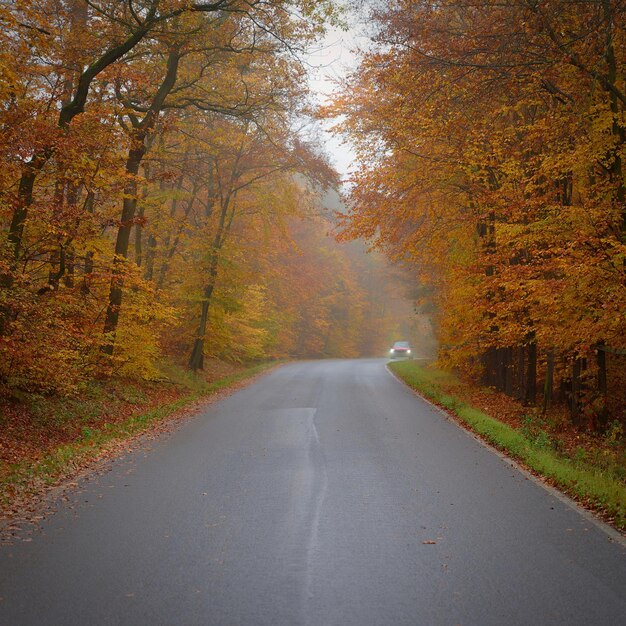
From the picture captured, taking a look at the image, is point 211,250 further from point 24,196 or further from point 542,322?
point 542,322

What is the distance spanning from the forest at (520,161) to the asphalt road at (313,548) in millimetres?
4286

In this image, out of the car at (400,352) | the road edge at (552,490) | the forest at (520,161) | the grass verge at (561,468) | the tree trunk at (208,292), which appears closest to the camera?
the road edge at (552,490)

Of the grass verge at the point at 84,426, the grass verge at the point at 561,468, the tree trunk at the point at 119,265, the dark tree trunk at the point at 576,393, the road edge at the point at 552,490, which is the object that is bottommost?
the grass verge at the point at 84,426

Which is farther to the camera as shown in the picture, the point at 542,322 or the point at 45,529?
the point at 542,322

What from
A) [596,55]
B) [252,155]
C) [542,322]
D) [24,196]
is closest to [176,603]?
[24,196]

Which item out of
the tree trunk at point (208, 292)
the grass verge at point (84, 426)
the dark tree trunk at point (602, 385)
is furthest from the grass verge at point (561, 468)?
the tree trunk at point (208, 292)

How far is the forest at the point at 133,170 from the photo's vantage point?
10.8 meters

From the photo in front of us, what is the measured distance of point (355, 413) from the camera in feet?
49.8

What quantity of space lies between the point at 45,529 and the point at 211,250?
56.1 ft

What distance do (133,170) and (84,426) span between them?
7.55m

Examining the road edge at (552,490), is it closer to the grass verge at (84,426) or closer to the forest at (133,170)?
the grass verge at (84,426)

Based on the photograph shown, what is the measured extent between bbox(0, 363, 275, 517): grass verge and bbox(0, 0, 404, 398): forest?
60 centimetres

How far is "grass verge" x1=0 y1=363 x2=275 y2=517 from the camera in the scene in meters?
7.79

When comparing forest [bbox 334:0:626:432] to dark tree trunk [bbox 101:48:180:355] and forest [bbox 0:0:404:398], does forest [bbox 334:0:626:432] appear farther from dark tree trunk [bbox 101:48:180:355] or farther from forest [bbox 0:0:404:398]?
dark tree trunk [bbox 101:48:180:355]
